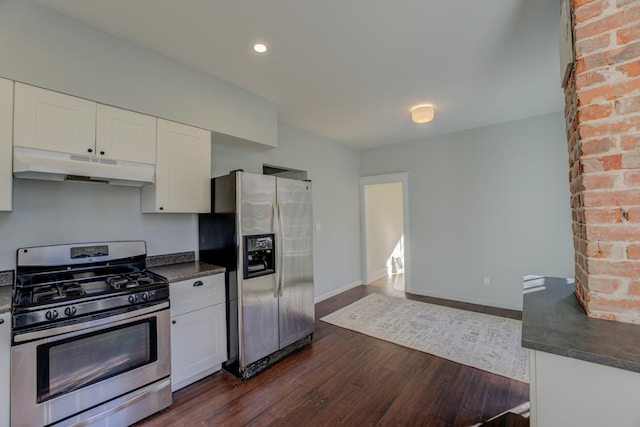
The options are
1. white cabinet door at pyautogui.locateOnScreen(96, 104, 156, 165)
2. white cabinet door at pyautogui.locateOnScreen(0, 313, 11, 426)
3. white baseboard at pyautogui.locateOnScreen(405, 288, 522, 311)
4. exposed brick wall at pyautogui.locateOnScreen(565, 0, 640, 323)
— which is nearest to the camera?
exposed brick wall at pyautogui.locateOnScreen(565, 0, 640, 323)

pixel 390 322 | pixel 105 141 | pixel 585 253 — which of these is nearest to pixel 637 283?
pixel 585 253

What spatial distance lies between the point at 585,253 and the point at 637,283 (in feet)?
0.61

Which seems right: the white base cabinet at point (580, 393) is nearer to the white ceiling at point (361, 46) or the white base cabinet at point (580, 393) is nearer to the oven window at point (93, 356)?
the white ceiling at point (361, 46)

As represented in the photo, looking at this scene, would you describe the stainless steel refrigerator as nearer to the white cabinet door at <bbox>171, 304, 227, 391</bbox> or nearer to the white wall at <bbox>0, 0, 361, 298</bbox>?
the white cabinet door at <bbox>171, 304, 227, 391</bbox>

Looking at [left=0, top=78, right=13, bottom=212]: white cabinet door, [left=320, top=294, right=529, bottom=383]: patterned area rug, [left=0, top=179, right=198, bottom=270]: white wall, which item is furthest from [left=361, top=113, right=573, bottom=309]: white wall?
[left=0, top=78, right=13, bottom=212]: white cabinet door

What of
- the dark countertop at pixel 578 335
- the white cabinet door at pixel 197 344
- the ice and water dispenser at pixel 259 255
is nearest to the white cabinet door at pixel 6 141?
→ the white cabinet door at pixel 197 344

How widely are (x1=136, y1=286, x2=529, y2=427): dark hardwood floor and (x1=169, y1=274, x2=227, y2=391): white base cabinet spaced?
0.49 ft

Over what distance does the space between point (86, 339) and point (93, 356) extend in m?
0.13

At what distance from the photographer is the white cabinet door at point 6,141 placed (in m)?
1.67

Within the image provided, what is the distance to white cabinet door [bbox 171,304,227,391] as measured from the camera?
220 cm

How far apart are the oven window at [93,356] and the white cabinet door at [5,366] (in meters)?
0.12

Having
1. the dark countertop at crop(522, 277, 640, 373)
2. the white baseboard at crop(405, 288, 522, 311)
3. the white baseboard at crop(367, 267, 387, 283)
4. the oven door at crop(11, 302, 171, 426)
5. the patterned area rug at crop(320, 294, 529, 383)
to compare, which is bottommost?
the patterned area rug at crop(320, 294, 529, 383)

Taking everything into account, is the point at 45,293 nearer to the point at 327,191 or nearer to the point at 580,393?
the point at 580,393

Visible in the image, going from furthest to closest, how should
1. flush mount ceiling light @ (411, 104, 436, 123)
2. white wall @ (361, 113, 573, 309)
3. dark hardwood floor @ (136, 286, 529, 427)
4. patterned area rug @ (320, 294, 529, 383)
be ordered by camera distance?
white wall @ (361, 113, 573, 309) → flush mount ceiling light @ (411, 104, 436, 123) → patterned area rug @ (320, 294, 529, 383) → dark hardwood floor @ (136, 286, 529, 427)
